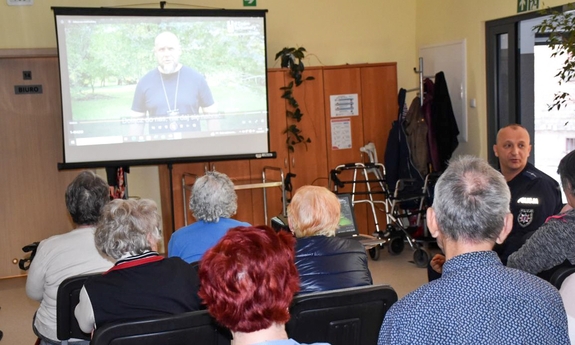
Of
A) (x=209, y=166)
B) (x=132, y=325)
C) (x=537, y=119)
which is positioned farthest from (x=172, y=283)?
(x=537, y=119)

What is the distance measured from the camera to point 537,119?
665cm

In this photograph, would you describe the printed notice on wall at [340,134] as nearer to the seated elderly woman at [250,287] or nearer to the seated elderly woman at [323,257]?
the seated elderly woman at [323,257]

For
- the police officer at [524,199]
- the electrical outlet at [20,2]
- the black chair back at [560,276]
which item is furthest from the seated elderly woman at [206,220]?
the electrical outlet at [20,2]

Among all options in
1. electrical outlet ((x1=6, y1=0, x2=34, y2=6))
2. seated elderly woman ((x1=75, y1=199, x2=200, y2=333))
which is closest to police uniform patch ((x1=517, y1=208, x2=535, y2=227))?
seated elderly woman ((x1=75, y1=199, x2=200, y2=333))

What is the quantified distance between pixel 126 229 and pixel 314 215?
0.97 m

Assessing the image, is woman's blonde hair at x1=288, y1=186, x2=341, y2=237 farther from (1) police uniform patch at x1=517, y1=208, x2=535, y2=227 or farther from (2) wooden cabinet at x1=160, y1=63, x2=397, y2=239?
(2) wooden cabinet at x1=160, y1=63, x2=397, y2=239

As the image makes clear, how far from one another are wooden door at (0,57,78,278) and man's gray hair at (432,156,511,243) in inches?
230

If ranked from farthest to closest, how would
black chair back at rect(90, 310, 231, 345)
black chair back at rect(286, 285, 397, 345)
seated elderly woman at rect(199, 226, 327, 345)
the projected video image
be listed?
the projected video image < black chair back at rect(286, 285, 397, 345) < black chair back at rect(90, 310, 231, 345) < seated elderly woman at rect(199, 226, 327, 345)

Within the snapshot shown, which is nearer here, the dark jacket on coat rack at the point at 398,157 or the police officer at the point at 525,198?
the police officer at the point at 525,198

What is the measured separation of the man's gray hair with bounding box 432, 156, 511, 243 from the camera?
1.76 meters

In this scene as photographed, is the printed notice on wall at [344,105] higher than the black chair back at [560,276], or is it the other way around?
the printed notice on wall at [344,105]

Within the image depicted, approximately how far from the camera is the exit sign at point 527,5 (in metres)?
6.11

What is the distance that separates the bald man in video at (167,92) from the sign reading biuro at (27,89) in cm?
114

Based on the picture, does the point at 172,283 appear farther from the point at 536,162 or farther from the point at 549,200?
the point at 536,162
